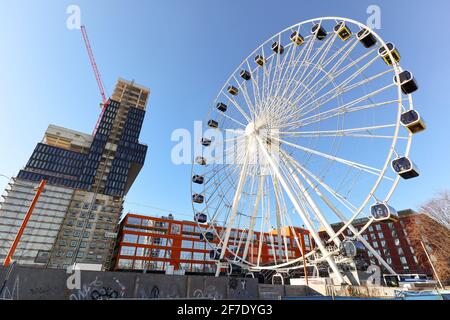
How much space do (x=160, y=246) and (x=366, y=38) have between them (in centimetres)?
6735

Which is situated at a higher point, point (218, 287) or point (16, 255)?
point (16, 255)

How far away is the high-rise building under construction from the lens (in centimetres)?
7262

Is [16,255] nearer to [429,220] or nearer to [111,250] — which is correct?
[111,250]

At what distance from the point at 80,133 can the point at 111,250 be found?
5947 centimetres

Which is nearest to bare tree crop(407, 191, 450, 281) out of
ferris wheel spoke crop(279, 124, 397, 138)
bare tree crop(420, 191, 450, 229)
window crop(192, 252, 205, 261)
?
bare tree crop(420, 191, 450, 229)

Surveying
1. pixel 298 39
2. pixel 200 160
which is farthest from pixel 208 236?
pixel 298 39

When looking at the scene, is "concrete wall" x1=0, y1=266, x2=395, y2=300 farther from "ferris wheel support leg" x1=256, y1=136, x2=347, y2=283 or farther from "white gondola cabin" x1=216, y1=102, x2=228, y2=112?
"white gondola cabin" x1=216, y1=102, x2=228, y2=112

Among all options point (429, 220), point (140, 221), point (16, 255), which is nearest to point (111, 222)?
point (140, 221)

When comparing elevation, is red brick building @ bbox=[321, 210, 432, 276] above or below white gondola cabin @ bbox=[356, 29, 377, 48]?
below

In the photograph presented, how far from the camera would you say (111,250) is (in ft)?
251

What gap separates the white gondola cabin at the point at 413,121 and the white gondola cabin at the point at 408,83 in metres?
1.46

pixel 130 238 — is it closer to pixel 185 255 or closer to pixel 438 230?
pixel 185 255

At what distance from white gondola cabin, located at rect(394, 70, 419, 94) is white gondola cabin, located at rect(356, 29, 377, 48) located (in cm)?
374

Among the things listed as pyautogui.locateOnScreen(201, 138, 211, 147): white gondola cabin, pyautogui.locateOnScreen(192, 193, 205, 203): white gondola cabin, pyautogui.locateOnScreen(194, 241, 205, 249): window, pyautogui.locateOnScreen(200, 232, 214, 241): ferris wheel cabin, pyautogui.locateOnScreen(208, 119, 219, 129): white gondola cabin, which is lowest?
pyautogui.locateOnScreen(200, 232, 214, 241): ferris wheel cabin
